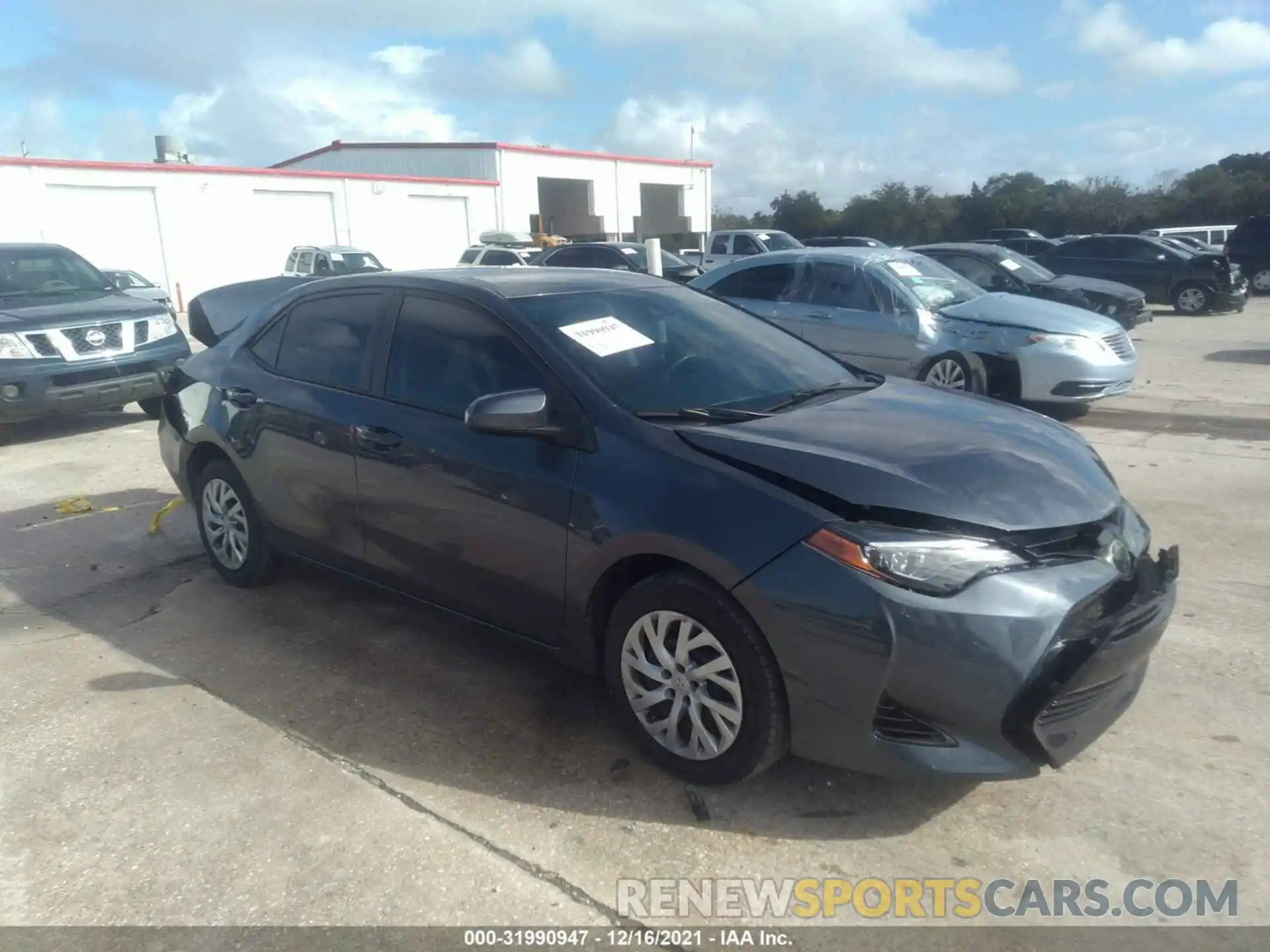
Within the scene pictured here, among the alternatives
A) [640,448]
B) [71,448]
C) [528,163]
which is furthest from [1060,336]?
[528,163]

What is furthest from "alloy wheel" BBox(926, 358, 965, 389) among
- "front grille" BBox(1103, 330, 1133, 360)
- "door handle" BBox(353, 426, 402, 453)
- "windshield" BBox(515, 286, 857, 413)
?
"door handle" BBox(353, 426, 402, 453)

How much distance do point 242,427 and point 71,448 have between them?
5.27m

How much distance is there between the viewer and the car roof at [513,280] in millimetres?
4098

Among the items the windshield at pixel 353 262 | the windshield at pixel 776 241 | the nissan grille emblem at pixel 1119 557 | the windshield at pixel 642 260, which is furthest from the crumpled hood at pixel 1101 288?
the windshield at pixel 353 262

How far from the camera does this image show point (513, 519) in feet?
11.9

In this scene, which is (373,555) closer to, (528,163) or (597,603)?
(597,603)

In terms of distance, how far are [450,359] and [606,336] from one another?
2.15 ft

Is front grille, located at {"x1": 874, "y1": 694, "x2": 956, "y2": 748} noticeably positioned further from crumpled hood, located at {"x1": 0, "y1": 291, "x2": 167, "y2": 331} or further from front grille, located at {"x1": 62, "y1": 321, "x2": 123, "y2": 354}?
crumpled hood, located at {"x1": 0, "y1": 291, "x2": 167, "y2": 331}

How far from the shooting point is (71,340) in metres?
8.99

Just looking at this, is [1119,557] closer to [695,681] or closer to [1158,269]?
[695,681]

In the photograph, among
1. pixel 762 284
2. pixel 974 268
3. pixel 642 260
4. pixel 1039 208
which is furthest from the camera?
pixel 1039 208

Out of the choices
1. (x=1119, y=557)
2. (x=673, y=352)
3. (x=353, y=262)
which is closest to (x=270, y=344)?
(x=673, y=352)

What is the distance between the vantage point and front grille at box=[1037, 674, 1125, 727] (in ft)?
9.35

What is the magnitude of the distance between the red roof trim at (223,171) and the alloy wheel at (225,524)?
1059 inches
